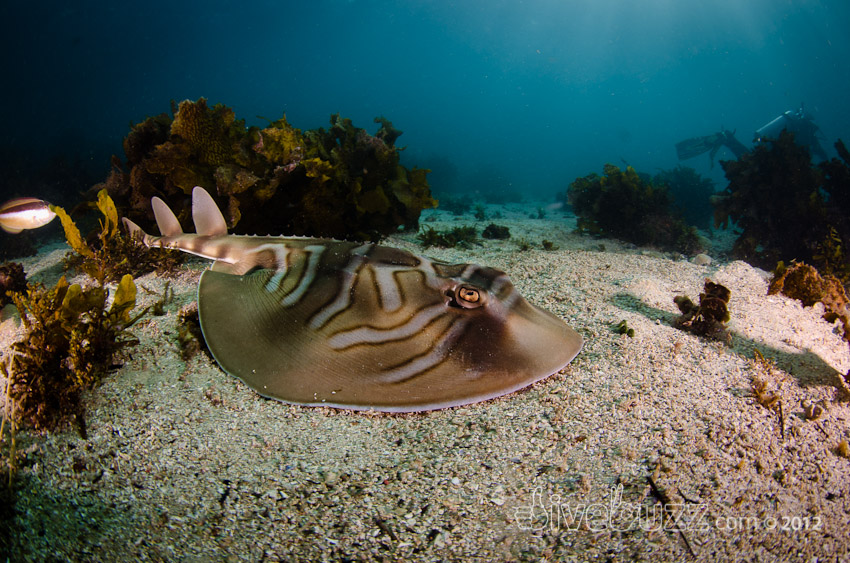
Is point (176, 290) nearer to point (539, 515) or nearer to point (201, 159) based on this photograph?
point (201, 159)

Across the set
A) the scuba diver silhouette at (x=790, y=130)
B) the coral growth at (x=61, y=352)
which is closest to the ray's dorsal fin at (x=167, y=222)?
the coral growth at (x=61, y=352)

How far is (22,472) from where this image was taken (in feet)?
5.63

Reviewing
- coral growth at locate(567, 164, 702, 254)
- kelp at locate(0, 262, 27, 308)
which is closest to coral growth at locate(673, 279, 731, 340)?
coral growth at locate(567, 164, 702, 254)

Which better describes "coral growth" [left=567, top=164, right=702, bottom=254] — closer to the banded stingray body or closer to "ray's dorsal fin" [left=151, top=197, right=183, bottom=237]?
the banded stingray body

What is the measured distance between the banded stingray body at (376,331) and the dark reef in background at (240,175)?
7.83 ft

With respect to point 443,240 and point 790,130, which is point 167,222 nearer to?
point 443,240

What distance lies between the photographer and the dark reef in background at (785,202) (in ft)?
26.9

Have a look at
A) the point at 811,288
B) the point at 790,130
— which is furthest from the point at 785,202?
the point at 790,130

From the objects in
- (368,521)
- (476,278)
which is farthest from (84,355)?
(476,278)

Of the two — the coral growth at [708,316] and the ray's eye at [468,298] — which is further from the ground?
the ray's eye at [468,298]

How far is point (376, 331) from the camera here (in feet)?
8.68

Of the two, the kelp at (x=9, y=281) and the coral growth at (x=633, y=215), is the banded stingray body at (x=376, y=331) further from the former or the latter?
the coral growth at (x=633, y=215)

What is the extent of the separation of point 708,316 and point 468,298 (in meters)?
2.73

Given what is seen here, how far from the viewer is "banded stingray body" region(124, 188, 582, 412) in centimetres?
237
